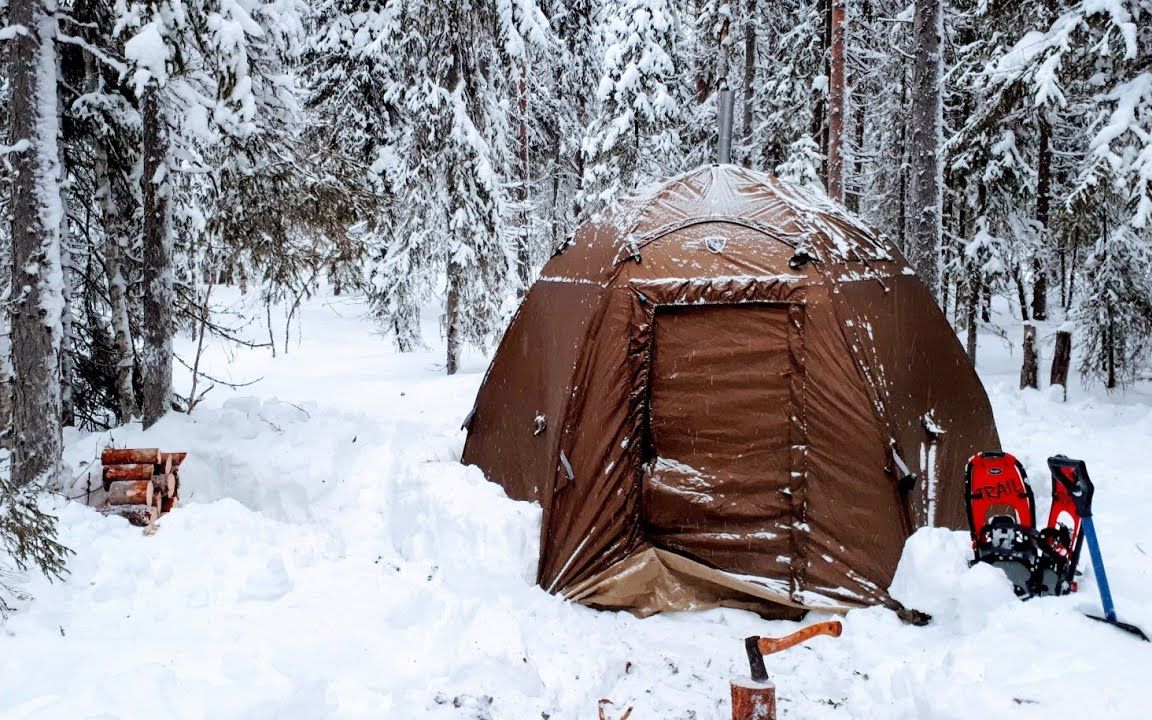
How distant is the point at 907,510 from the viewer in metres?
4.91

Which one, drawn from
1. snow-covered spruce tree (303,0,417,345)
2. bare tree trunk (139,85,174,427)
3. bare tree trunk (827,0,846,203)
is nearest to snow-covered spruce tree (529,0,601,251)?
snow-covered spruce tree (303,0,417,345)

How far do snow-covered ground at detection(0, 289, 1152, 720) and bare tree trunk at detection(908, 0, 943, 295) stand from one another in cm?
347

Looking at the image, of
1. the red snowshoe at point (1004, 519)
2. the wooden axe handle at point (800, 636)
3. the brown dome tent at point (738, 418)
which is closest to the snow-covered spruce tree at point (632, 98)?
the brown dome tent at point (738, 418)

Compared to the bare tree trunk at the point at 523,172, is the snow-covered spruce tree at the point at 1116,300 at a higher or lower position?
lower

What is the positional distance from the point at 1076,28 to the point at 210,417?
33.0 ft

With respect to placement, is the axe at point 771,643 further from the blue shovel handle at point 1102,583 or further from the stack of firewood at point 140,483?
the stack of firewood at point 140,483

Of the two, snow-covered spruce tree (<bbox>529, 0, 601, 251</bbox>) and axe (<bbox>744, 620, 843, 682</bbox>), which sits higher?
snow-covered spruce tree (<bbox>529, 0, 601, 251</bbox>)

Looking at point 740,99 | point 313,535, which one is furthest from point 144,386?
point 740,99

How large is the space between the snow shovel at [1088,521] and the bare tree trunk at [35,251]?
615 cm

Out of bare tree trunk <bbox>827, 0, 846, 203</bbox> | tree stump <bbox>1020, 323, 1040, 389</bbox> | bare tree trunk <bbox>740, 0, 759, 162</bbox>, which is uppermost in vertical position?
bare tree trunk <bbox>740, 0, 759, 162</bbox>

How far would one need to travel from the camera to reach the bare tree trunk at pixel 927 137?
27.9 feet

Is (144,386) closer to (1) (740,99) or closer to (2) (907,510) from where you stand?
(2) (907,510)

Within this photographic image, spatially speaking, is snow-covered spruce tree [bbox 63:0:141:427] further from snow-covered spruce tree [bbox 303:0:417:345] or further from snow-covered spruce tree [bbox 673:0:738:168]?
snow-covered spruce tree [bbox 673:0:738:168]

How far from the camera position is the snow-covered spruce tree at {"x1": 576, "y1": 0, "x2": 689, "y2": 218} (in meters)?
14.4
